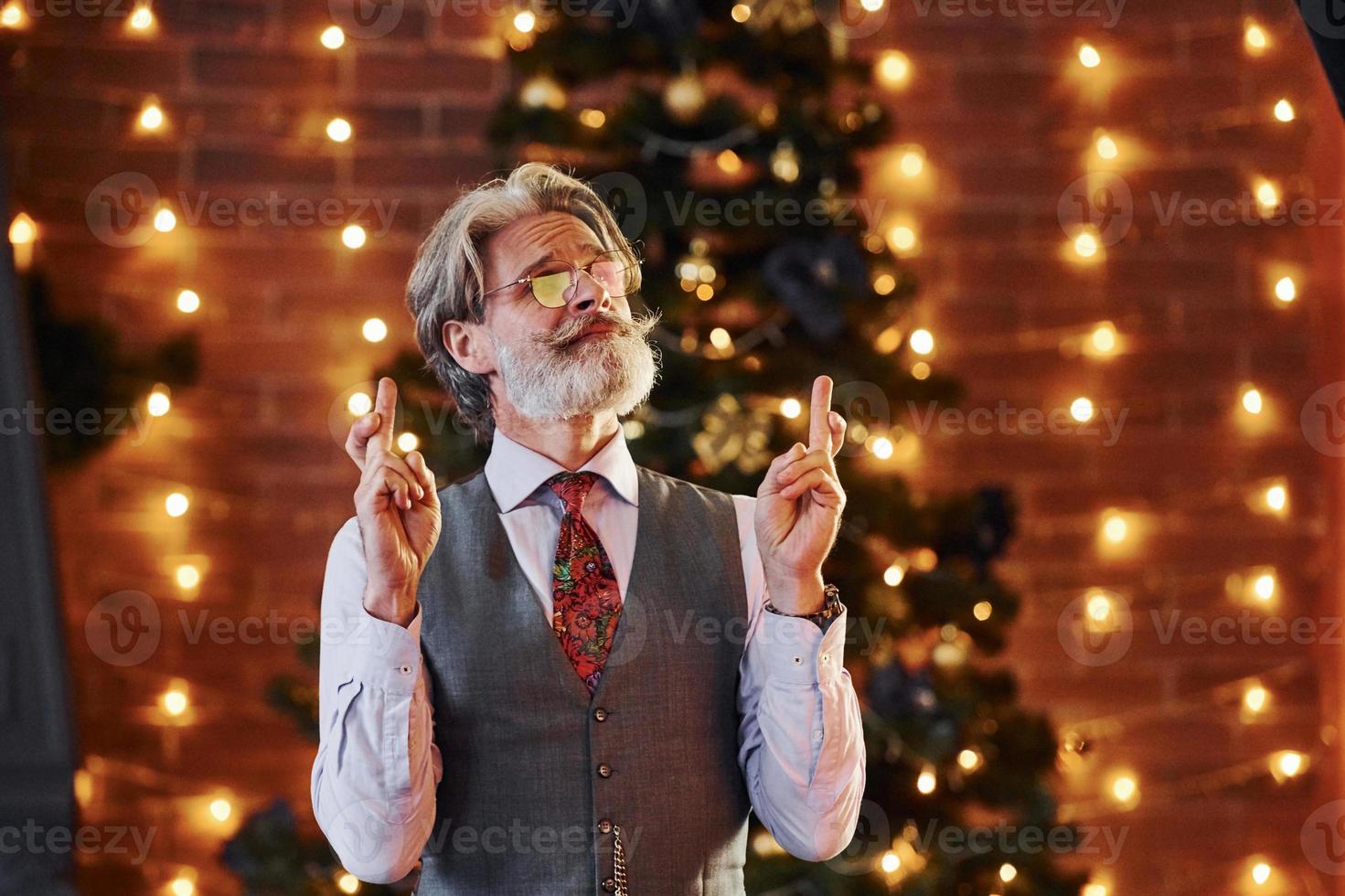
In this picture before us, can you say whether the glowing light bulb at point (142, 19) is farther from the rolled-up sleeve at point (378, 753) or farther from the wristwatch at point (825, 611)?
the wristwatch at point (825, 611)

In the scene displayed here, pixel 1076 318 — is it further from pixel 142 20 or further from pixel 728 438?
pixel 142 20

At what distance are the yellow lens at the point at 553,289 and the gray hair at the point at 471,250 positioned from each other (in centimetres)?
11

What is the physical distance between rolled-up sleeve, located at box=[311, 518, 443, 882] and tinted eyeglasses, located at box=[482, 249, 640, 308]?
18.6 inches

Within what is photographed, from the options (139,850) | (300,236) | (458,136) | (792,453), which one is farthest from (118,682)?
(792,453)

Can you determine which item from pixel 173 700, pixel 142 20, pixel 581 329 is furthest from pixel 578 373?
pixel 142 20

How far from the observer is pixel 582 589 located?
1.61 meters

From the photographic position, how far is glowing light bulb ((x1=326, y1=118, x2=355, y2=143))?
274 centimetres

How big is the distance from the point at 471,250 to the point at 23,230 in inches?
55.2

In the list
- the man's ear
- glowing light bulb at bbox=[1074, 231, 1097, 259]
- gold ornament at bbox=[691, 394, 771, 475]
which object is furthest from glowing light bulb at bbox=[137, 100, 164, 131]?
glowing light bulb at bbox=[1074, 231, 1097, 259]

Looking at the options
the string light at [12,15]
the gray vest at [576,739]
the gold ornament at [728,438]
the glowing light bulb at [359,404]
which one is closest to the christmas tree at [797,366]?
the gold ornament at [728,438]

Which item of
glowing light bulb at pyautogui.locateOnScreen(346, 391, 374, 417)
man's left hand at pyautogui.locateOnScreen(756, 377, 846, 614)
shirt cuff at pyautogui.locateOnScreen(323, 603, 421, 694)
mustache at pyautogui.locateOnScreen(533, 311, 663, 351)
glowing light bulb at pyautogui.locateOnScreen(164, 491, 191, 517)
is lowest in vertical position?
shirt cuff at pyautogui.locateOnScreen(323, 603, 421, 694)

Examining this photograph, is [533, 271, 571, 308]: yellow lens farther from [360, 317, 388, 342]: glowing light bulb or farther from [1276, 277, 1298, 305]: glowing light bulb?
[1276, 277, 1298, 305]: glowing light bulb

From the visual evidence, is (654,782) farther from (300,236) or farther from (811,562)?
(300,236)

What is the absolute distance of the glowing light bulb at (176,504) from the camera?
2.70 meters
